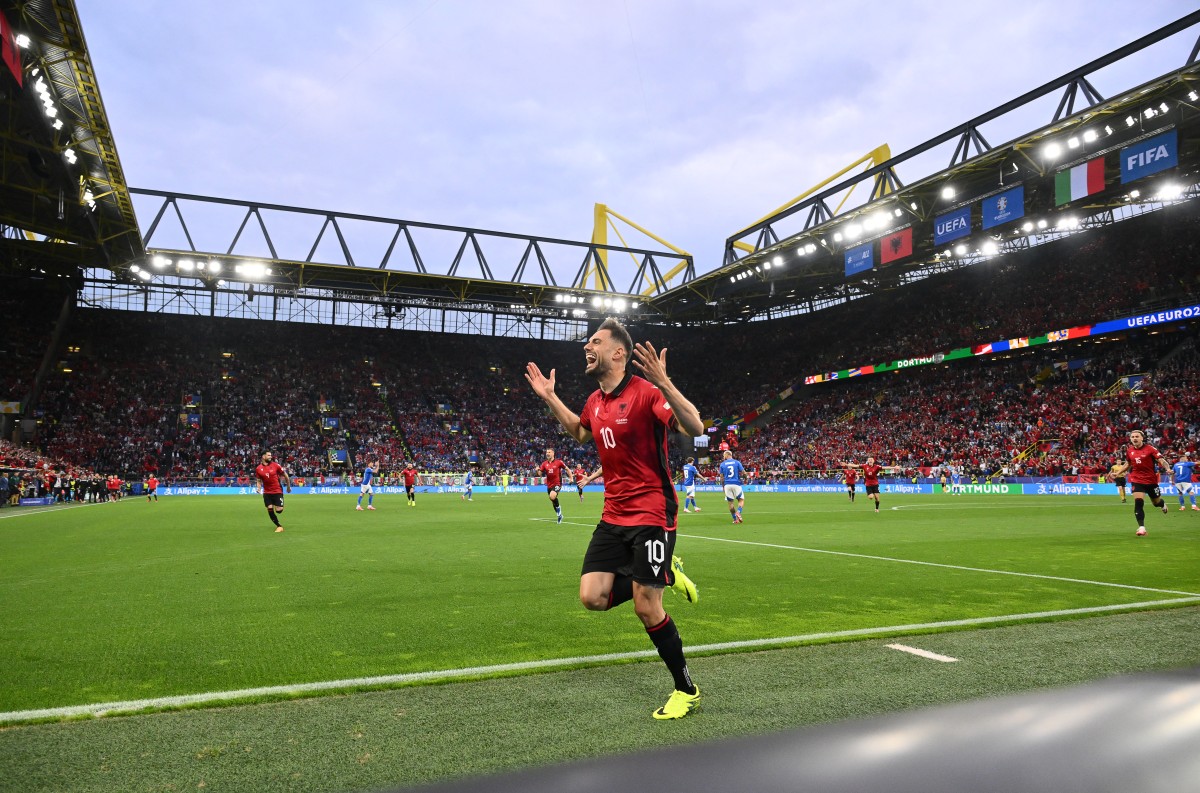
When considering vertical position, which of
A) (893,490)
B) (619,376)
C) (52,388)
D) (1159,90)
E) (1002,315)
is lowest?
(893,490)

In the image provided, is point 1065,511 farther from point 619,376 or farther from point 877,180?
point 619,376

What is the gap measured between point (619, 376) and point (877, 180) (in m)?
35.4

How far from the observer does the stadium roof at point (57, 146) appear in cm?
1992

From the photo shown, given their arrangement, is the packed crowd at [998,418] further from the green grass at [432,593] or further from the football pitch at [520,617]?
the football pitch at [520,617]

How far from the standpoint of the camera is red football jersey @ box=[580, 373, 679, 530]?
4.74 metres

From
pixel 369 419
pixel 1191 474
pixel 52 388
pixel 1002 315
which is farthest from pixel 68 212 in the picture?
pixel 1002 315

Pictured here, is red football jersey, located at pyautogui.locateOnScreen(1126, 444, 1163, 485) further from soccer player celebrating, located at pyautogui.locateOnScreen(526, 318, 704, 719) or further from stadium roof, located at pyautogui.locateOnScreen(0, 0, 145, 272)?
stadium roof, located at pyautogui.locateOnScreen(0, 0, 145, 272)

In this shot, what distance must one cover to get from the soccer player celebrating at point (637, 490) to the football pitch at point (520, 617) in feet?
1.80

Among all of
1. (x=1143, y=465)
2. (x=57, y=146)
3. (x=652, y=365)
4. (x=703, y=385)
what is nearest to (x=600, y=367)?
(x=652, y=365)

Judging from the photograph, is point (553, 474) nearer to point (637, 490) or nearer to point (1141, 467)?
point (1141, 467)

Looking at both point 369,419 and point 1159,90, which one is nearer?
point 1159,90

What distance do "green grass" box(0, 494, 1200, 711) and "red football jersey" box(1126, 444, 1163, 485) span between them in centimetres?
112

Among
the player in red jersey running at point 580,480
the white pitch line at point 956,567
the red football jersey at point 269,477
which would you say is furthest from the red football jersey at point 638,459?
the red football jersey at point 269,477

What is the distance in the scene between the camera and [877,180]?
36094 millimetres
